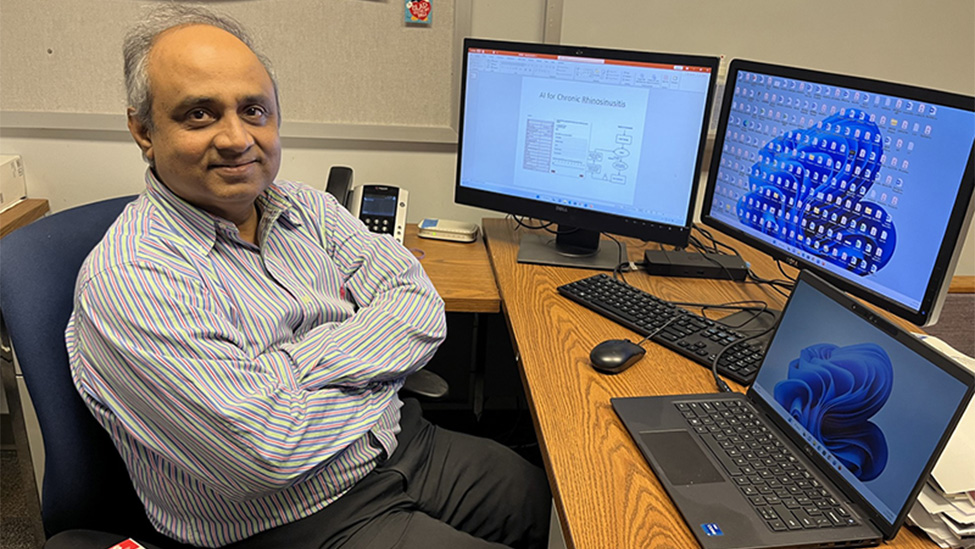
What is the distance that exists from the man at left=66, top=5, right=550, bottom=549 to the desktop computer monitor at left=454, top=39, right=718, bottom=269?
0.48 m

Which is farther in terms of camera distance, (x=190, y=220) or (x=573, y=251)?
(x=573, y=251)

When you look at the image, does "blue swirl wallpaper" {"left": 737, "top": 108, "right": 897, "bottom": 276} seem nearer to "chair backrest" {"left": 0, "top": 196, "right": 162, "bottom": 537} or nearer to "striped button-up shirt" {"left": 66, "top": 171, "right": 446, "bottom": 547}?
"striped button-up shirt" {"left": 66, "top": 171, "right": 446, "bottom": 547}

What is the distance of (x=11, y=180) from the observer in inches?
75.5

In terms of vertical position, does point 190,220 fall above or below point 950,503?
above

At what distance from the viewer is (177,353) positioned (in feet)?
3.35

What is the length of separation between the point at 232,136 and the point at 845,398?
97 centimetres

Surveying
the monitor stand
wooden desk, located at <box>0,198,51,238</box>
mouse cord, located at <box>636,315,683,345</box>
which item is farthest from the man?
wooden desk, located at <box>0,198,51,238</box>

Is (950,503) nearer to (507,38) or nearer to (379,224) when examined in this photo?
(379,224)

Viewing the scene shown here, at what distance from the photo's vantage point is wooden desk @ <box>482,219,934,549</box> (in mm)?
876

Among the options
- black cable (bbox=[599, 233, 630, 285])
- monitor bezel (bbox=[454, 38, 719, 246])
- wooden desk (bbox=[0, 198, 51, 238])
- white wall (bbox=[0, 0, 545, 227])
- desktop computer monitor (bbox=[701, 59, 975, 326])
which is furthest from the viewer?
white wall (bbox=[0, 0, 545, 227])

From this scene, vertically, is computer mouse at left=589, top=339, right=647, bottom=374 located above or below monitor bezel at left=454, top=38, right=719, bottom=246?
below

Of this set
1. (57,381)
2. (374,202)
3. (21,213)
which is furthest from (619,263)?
(21,213)

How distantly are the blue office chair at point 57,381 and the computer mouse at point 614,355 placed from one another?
775mm

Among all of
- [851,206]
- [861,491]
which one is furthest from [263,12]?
[861,491]
